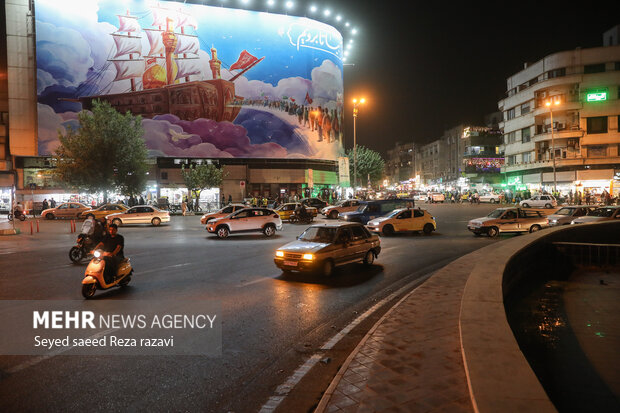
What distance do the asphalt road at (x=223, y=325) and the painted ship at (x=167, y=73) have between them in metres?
48.8

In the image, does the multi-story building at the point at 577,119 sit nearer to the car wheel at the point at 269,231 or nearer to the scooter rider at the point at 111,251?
the car wheel at the point at 269,231

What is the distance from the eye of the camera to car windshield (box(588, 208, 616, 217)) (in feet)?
61.6

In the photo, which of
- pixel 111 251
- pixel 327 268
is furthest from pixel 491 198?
pixel 111 251

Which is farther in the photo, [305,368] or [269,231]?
[269,231]

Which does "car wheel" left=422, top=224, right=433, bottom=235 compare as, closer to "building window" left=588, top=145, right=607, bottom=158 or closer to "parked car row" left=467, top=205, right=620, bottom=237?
"parked car row" left=467, top=205, right=620, bottom=237

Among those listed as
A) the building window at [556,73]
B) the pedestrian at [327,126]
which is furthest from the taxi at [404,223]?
the pedestrian at [327,126]

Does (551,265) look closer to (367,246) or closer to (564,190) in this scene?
(367,246)

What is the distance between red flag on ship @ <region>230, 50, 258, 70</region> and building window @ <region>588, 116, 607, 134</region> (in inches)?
1905

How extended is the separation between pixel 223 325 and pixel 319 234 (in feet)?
16.8

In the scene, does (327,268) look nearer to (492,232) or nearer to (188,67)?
(492,232)

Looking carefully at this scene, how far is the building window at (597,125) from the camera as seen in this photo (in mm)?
51375

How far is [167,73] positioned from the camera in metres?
59.9

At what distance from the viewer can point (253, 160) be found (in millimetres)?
63469
